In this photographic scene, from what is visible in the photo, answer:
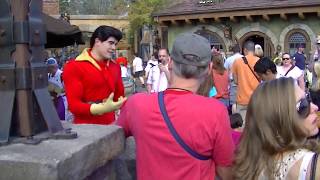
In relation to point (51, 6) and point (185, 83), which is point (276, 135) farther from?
point (51, 6)

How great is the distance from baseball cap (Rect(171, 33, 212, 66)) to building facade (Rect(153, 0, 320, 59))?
2514 centimetres

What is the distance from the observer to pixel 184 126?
208 centimetres

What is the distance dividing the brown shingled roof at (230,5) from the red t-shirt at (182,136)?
82.9 ft

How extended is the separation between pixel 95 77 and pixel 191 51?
1.42 metres

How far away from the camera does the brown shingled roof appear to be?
26.8 metres

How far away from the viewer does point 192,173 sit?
2086 millimetres

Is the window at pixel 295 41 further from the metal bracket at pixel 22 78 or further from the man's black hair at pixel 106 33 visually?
the metal bracket at pixel 22 78

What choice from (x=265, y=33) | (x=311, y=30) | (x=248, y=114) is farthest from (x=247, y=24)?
(x=248, y=114)

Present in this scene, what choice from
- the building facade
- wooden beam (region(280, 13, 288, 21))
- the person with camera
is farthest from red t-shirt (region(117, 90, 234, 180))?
wooden beam (region(280, 13, 288, 21))

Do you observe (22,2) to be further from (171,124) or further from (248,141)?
(248,141)

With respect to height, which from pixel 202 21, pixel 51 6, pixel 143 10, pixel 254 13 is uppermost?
Answer: pixel 143 10

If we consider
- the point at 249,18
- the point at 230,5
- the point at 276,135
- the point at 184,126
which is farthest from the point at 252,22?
the point at 184,126

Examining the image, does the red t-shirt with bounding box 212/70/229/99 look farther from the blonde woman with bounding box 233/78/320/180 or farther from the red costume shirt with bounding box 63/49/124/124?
the blonde woman with bounding box 233/78/320/180

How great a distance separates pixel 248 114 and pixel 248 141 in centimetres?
12
